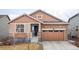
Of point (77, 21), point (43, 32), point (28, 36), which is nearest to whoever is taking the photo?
point (28, 36)

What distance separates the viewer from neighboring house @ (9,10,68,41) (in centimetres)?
1983

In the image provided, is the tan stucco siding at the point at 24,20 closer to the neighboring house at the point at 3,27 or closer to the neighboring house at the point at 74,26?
the neighboring house at the point at 3,27

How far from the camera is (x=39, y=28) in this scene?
20375mm

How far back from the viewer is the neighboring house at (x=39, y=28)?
781 inches

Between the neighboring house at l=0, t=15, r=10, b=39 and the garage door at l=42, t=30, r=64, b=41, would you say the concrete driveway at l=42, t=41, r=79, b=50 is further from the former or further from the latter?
the neighboring house at l=0, t=15, r=10, b=39

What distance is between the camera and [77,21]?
2353cm

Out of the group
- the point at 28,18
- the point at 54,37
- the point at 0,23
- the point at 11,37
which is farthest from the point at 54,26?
the point at 0,23

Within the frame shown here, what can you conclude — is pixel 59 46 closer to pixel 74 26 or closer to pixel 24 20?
pixel 24 20

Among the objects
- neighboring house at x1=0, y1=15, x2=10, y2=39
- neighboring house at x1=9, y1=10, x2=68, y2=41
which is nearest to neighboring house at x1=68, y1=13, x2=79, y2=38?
neighboring house at x1=9, y1=10, x2=68, y2=41

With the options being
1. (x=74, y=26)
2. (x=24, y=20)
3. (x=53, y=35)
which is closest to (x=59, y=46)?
(x=53, y=35)

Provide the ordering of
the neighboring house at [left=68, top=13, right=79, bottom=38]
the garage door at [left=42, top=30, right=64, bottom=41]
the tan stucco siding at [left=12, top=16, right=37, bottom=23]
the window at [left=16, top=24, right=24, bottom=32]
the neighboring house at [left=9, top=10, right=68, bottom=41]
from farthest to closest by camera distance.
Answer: the neighboring house at [left=68, top=13, right=79, bottom=38], the garage door at [left=42, top=30, right=64, bottom=41], the tan stucco siding at [left=12, top=16, right=37, bottom=23], the window at [left=16, top=24, right=24, bottom=32], the neighboring house at [left=9, top=10, right=68, bottom=41]

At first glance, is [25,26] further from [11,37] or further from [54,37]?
[54,37]

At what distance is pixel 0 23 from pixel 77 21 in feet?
30.6

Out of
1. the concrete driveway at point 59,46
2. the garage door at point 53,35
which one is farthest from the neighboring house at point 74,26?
the concrete driveway at point 59,46
